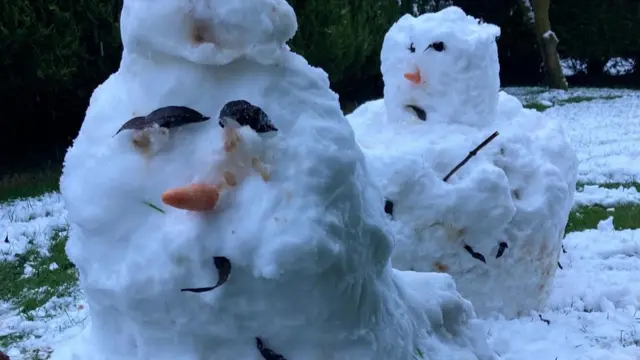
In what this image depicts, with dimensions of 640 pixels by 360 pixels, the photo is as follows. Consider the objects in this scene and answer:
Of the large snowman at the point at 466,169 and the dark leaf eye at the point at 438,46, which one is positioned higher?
the dark leaf eye at the point at 438,46

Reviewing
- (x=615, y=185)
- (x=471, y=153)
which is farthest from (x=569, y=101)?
(x=471, y=153)

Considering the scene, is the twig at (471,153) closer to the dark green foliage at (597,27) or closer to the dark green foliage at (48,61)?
the dark green foliage at (48,61)

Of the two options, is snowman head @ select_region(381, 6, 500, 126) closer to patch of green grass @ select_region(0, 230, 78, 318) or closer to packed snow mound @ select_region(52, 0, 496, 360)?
packed snow mound @ select_region(52, 0, 496, 360)

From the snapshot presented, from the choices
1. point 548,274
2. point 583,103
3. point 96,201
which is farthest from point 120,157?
point 583,103

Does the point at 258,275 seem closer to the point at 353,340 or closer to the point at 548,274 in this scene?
the point at 353,340

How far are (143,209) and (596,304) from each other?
3383 millimetres

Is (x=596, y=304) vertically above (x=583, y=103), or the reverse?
(x=596, y=304)

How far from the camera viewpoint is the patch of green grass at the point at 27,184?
755cm

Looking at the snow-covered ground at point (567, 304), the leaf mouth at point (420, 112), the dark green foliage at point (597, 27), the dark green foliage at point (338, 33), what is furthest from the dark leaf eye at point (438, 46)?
the dark green foliage at point (597, 27)

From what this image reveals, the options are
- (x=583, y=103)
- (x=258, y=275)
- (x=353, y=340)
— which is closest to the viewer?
(x=258, y=275)

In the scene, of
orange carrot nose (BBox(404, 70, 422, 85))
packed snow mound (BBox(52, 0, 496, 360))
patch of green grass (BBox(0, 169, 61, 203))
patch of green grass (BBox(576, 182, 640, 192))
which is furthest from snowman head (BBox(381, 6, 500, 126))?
patch of green grass (BBox(0, 169, 61, 203))

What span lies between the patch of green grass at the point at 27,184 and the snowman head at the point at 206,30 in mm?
5992

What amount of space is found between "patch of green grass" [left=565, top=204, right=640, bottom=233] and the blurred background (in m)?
4.79

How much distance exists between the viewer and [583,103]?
1406cm
